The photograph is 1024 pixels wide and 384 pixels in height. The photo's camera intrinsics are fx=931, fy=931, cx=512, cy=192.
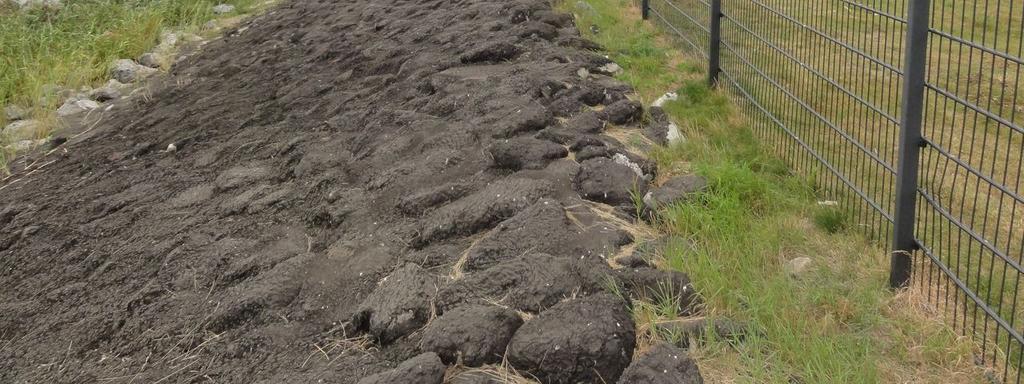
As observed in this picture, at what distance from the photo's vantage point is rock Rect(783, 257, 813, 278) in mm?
3398

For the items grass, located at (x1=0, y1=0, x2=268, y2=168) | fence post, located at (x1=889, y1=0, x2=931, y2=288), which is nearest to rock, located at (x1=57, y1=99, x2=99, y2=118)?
grass, located at (x1=0, y1=0, x2=268, y2=168)

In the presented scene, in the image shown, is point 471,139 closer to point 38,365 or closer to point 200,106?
point 38,365

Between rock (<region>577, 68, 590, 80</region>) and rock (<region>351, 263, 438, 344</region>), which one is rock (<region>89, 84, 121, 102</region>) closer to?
rock (<region>577, 68, 590, 80</region>)

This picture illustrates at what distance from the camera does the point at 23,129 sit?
24.8 feet

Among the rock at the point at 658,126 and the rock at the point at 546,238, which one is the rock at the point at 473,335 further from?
the rock at the point at 658,126

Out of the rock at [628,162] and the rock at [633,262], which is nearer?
the rock at [633,262]

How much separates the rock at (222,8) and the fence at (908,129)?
262 inches

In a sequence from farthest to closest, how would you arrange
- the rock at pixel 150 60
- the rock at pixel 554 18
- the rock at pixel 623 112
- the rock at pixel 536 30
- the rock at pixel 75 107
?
1. the rock at pixel 150 60
2. the rock at pixel 75 107
3. the rock at pixel 554 18
4. the rock at pixel 536 30
5. the rock at pixel 623 112

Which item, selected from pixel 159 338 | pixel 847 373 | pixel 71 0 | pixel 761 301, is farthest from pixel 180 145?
pixel 71 0

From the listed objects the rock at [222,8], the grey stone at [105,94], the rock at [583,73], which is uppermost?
the rock at [583,73]

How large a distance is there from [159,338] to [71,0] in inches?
392

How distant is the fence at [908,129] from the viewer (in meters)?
2.99

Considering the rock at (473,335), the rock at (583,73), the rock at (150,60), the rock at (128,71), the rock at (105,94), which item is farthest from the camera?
the rock at (150,60)

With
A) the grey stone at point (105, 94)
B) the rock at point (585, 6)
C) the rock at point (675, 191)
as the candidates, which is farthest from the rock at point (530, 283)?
the grey stone at point (105, 94)
